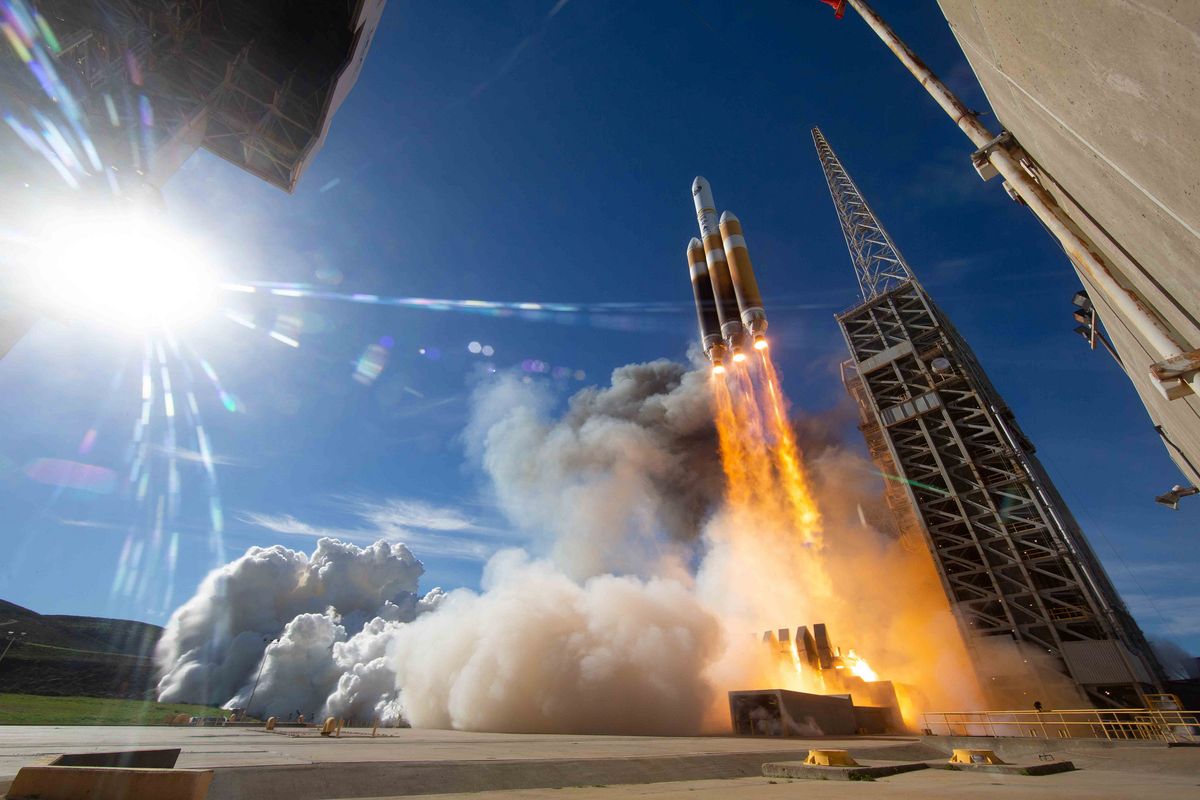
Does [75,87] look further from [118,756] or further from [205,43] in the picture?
[118,756]

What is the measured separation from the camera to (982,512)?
1216 inches

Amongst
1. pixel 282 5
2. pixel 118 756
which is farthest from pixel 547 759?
pixel 282 5

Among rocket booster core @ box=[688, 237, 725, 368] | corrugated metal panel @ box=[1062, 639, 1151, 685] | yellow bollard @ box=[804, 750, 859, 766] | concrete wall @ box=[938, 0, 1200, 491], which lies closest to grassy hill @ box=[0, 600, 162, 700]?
rocket booster core @ box=[688, 237, 725, 368]

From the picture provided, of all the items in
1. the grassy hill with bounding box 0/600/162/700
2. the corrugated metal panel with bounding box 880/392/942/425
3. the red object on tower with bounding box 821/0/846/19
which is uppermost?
the corrugated metal panel with bounding box 880/392/942/425

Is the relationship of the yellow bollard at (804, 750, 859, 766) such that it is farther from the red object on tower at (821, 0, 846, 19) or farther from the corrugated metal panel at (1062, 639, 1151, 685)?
the corrugated metal panel at (1062, 639, 1151, 685)

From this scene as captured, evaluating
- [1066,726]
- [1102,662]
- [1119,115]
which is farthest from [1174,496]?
[1102,662]

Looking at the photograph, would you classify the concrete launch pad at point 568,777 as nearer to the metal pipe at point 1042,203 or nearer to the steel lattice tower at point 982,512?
the metal pipe at point 1042,203

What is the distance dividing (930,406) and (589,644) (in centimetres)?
2817

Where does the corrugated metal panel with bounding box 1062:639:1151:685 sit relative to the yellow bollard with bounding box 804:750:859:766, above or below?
above

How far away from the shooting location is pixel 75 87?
13.6 m

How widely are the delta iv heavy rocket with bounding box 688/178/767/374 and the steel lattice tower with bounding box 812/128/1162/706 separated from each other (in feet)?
51.4

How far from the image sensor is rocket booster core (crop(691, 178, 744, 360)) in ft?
91.1

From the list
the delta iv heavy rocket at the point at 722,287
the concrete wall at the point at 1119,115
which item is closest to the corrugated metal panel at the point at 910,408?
the delta iv heavy rocket at the point at 722,287

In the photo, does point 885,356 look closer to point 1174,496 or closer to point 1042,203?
point 1174,496
